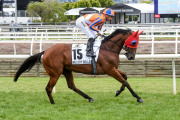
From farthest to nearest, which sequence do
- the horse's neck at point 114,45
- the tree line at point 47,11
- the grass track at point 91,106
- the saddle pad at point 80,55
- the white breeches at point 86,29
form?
the tree line at point 47,11, the white breeches at point 86,29, the horse's neck at point 114,45, the saddle pad at point 80,55, the grass track at point 91,106

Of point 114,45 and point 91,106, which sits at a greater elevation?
point 114,45

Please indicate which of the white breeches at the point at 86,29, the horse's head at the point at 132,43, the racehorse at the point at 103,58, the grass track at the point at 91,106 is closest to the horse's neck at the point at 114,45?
the racehorse at the point at 103,58

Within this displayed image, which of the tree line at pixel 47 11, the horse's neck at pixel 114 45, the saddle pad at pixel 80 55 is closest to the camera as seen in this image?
the saddle pad at pixel 80 55

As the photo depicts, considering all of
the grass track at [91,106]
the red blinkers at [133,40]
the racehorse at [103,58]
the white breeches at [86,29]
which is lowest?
the grass track at [91,106]

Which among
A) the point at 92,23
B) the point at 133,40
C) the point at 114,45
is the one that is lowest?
the point at 114,45

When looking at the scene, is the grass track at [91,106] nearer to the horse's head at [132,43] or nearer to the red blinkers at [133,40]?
the horse's head at [132,43]

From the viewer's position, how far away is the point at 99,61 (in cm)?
737

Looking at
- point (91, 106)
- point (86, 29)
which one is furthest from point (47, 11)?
point (91, 106)

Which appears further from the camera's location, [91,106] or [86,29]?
[86,29]

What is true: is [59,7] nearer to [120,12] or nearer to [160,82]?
[120,12]

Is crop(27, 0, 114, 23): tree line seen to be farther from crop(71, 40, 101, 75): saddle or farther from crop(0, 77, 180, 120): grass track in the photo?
crop(71, 40, 101, 75): saddle

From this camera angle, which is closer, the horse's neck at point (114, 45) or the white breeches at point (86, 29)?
the horse's neck at point (114, 45)

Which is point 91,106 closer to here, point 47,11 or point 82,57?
point 82,57

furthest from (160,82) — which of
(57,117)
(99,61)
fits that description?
(57,117)
